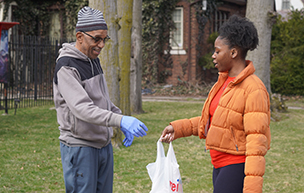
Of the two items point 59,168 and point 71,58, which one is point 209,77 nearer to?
point 59,168

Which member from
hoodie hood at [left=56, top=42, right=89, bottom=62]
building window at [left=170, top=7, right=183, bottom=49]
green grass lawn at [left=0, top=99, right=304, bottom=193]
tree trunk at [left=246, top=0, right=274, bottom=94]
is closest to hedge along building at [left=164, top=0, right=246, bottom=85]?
building window at [left=170, top=7, right=183, bottom=49]

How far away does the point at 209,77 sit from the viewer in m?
20.9

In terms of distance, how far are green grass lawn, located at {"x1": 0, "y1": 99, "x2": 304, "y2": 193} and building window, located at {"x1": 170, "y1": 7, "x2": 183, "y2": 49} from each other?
10.3 metres

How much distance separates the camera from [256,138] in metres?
2.38

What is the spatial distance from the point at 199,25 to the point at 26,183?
16.3 metres

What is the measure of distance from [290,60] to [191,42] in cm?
535

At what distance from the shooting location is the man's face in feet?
8.38

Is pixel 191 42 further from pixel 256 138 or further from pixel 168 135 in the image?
pixel 256 138

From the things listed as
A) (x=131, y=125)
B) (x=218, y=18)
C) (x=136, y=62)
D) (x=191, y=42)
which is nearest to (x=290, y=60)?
(x=191, y=42)

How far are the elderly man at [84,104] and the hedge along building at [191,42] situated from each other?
17.1 metres

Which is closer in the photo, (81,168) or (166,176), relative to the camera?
(81,168)

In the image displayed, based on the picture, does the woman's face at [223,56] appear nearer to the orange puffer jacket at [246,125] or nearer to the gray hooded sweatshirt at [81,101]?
the orange puffer jacket at [246,125]

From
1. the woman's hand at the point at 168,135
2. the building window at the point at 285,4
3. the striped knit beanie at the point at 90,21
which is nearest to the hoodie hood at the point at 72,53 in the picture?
the striped knit beanie at the point at 90,21

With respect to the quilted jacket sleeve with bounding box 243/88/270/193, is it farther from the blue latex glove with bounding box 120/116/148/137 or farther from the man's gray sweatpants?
the man's gray sweatpants
